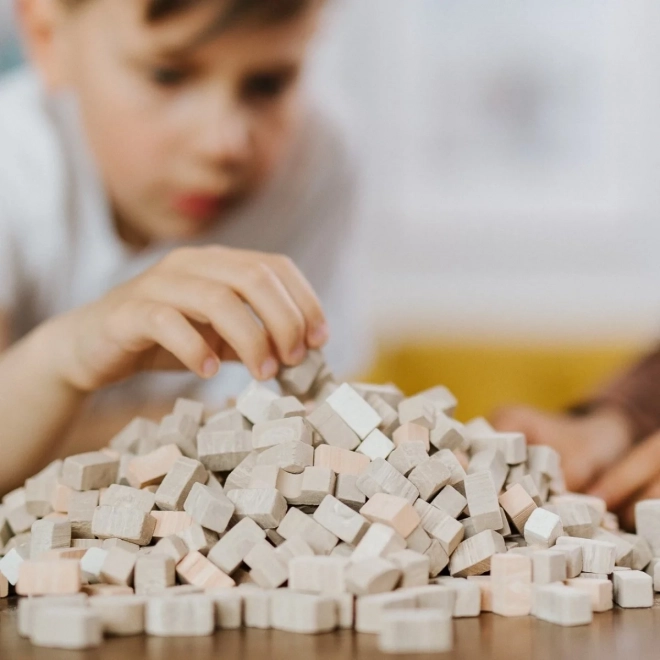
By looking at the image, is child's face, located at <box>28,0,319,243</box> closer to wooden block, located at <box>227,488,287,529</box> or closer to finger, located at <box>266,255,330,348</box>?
finger, located at <box>266,255,330,348</box>

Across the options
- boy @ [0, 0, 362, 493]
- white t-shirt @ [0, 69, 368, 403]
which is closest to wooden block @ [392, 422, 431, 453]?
boy @ [0, 0, 362, 493]

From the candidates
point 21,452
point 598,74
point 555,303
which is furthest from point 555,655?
point 598,74

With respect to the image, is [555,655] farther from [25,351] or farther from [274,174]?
[274,174]

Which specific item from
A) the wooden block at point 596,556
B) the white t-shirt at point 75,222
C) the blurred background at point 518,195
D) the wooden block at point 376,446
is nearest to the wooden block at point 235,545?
the wooden block at point 376,446

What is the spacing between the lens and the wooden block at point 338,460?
0.61 meters

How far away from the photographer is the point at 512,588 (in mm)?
535

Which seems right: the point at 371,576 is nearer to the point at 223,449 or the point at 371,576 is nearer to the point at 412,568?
the point at 412,568

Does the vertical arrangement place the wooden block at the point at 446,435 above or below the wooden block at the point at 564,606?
above

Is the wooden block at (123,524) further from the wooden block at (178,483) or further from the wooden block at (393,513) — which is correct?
the wooden block at (393,513)

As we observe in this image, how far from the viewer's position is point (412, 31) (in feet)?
5.61

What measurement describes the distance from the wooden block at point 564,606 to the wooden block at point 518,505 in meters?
0.09

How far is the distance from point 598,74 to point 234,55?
2.85ft

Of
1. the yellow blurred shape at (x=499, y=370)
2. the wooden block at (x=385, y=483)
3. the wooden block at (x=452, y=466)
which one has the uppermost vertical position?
the yellow blurred shape at (x=499, y=370)

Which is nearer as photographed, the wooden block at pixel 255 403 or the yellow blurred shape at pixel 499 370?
the wooden block at pixel 255 403
